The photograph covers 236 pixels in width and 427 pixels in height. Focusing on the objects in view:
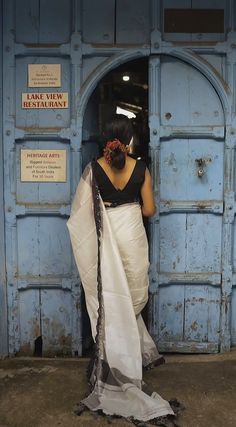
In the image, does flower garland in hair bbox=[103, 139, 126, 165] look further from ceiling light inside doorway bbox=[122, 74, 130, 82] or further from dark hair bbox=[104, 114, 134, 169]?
ceiling light inside doorway bbox=[122, 74, 130, 82]

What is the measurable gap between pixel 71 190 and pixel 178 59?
1293mm

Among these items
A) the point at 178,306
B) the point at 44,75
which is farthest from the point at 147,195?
the point at 44,75

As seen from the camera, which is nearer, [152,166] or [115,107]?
[152,166]

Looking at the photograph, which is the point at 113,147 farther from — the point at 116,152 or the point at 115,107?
the point at 115,107

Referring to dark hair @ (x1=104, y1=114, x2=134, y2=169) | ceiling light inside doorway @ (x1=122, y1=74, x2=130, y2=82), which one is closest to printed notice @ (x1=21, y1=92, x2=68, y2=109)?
dark hair @ (x1=104, y1=114, x2=134, y2=169)

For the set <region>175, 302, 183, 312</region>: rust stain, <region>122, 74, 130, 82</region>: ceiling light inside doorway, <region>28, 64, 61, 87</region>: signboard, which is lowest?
<region>175, 302, 183, 312</region>: rust stain

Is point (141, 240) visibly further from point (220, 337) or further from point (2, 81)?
point (2, 81)

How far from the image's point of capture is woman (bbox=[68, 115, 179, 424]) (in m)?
3.20

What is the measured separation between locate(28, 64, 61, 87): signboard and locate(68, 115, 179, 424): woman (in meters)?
0.80

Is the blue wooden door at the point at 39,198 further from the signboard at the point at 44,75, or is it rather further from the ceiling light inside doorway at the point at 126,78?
the ceiling light inside doorway at the point at 126,78

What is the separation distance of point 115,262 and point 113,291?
0.19 meters

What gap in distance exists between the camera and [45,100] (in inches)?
147

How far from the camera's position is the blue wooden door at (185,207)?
375cm

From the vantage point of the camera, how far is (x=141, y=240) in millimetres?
3395
